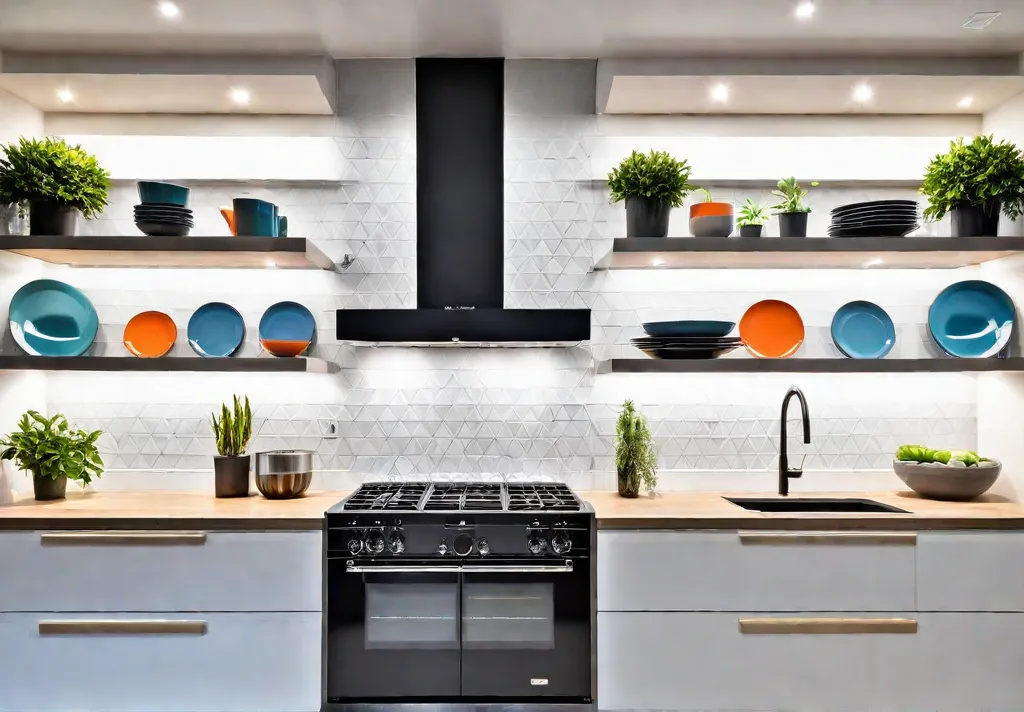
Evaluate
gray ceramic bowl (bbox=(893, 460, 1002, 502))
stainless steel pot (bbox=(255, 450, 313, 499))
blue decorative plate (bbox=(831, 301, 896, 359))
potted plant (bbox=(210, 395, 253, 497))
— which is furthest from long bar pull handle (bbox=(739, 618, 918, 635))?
potted plant (bbox=(210, 395, 253, 497))

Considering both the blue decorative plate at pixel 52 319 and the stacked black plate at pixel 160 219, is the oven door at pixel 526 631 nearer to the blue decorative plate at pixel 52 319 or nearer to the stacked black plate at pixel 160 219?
the stacked black plate at pixel 160 219

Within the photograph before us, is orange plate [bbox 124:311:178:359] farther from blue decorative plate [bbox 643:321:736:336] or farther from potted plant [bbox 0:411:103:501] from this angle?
blue decorative plate [bbox 643:321:736:336]

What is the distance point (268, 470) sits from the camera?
269 centimetres

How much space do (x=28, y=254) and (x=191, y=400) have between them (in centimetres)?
87

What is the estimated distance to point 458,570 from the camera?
92.1 inches

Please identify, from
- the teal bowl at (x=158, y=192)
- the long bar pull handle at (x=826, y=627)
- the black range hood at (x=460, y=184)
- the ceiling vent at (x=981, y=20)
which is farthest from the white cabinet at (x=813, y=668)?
the teal bowl at (x=158, y=192)

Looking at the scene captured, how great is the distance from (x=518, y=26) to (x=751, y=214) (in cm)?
120

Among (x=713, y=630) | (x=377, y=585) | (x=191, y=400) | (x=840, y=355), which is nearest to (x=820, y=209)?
(x=840, y=355)

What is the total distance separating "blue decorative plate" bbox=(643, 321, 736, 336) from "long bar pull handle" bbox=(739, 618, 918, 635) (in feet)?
3.45

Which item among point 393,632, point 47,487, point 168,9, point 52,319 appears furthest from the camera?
point 52,319

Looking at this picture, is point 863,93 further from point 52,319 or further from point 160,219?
point 52,319

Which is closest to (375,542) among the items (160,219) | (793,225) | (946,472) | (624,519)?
(624,519)

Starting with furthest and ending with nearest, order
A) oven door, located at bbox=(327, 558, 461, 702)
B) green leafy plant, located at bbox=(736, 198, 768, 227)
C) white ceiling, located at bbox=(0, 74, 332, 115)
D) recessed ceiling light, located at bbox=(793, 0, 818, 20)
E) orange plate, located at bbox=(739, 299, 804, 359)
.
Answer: orange plate, located at bbox=(739, 299, 804, 359), green leafy plant, located at bbox=(736, 198, 768, 227), white ceiling, located at bbox=(0, 74, 332, 115), recessed ceiling light, located at bbox=(793, 0, 818, 20), oven door, located at bbox=(327, 558, 461, 702)

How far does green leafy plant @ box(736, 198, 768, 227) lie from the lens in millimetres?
2838
